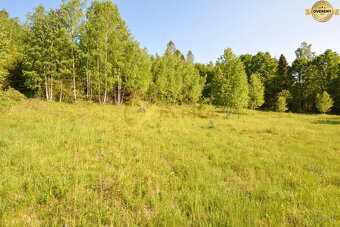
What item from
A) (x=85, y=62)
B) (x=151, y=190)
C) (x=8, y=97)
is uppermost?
(x=85, y=62)

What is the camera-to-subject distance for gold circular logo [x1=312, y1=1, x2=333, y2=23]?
10258 millimetres

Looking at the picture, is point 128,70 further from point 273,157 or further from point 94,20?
point 273,157

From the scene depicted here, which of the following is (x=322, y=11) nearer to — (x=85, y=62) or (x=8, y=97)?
(x=8, y=97)

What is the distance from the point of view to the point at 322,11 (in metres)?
10.4

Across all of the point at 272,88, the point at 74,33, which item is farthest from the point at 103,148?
the point at 272,88

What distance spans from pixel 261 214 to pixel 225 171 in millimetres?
2052

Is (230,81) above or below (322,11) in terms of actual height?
below

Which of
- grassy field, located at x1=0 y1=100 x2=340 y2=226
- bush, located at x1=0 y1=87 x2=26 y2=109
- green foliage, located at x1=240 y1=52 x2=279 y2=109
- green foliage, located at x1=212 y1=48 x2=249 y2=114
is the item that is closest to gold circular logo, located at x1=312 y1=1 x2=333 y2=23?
green foliage, located at x1=212 y1=48 x2=249 y2=114

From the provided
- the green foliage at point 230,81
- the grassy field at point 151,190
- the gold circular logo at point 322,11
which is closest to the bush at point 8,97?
the grassy field at point 151,190

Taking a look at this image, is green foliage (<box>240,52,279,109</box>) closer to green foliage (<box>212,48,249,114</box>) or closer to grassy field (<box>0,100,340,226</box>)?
green foliage (<box>212,48,249,114</box>)

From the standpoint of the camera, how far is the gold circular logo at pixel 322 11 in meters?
10.3

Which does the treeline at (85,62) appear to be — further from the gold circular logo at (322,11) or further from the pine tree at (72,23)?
the gold circular logo at (322,11)

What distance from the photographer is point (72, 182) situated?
3.46 m

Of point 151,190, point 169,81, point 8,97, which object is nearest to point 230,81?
point 169,81
